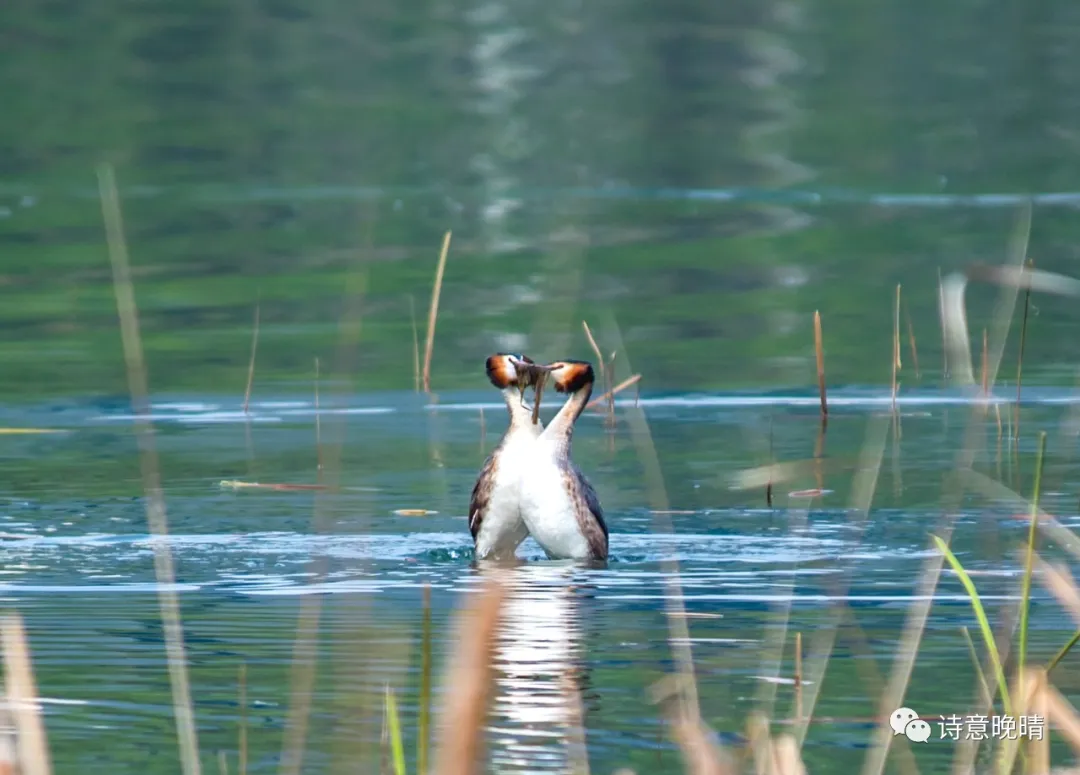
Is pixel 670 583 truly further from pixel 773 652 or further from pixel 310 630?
pixel 310 630

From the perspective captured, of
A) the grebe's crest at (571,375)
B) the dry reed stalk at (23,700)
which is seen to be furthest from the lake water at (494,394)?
the dry reed stalk at (23,700)

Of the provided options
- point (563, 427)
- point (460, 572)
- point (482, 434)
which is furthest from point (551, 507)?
point (482, 434)

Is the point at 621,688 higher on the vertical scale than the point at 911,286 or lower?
higher

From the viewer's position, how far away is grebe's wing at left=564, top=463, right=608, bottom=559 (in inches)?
343

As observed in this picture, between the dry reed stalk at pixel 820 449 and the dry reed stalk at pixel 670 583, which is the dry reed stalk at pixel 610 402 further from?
the dry reed stalk at pixel 820 449

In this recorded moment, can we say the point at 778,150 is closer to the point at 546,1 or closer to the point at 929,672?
the point at 929,672

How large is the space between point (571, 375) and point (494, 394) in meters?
3.88

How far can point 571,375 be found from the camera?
29.5 ft

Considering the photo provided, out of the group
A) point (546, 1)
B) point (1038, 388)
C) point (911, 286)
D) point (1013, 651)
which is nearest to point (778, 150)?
point (911, 286)

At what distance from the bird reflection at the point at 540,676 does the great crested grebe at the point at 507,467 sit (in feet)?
0.58

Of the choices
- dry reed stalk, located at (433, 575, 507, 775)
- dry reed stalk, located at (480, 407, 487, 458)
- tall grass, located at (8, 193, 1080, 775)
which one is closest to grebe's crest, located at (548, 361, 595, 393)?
tall grass, located at (8, 193, 1080, 775)

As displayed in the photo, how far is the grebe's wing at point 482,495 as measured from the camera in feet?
28.9

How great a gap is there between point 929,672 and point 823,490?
3.41 metres

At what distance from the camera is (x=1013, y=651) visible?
7.01 meters
